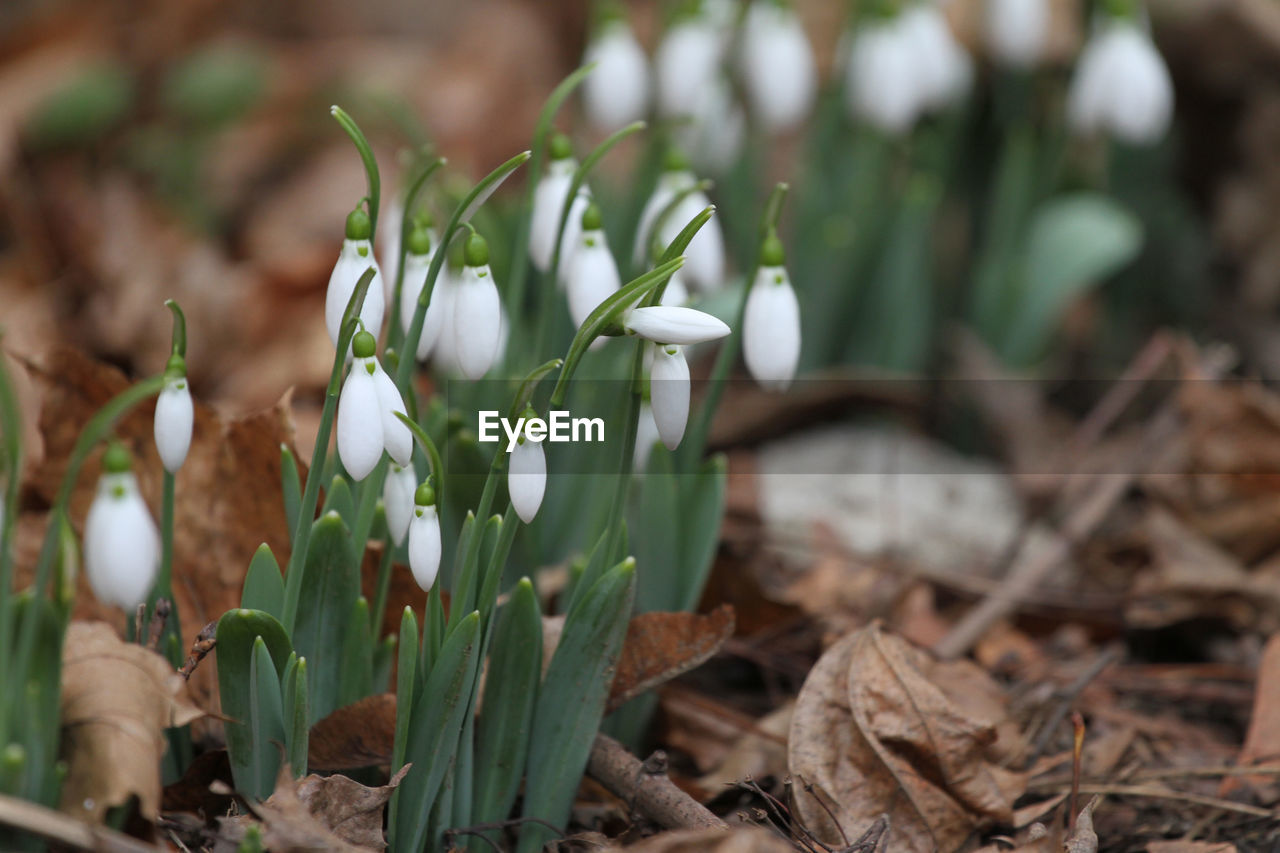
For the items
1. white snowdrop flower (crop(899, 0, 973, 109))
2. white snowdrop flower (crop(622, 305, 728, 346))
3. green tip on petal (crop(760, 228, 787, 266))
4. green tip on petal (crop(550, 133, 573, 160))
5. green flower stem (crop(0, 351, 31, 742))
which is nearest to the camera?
green flower stem (crop(0, 351, 31, 742))

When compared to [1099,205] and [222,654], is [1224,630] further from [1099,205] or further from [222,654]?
[222,654]

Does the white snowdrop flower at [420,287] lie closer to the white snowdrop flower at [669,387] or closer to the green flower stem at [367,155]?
the green flower stem at [367,155]

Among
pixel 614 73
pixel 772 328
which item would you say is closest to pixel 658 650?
pixel 772 328

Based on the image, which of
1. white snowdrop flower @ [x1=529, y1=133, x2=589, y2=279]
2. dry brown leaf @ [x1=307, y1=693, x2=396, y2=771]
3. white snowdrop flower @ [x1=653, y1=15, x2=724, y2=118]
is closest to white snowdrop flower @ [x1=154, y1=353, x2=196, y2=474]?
dry brown leaf @ [x1=307, y1=693, x2=396, y2=771]

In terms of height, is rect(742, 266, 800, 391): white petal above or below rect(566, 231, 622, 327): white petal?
below

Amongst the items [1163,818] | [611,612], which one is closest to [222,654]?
[611,612]

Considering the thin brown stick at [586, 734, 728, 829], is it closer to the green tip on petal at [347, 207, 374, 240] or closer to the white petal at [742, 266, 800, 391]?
the white petal at [742, 266, 800, 391]
